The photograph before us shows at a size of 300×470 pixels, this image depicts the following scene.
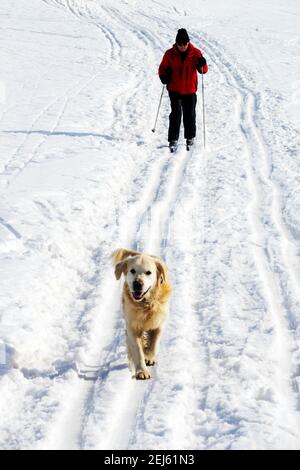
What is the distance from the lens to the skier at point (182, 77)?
33.4 ft

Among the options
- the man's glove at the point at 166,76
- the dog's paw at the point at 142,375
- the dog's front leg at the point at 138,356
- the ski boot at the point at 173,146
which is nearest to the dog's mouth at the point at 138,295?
the dog's front leg at the point at 138,356

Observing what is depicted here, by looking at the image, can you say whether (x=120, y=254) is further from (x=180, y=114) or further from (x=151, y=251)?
(x=180, y=114)

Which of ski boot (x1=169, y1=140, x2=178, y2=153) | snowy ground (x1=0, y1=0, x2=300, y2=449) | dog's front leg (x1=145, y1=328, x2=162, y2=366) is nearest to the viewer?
snowy ground (x1=0, y1=0, x2=300, y2=449)

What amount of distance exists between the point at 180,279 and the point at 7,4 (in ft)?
89.4

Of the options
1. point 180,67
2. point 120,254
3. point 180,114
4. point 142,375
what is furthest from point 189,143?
point 142,375

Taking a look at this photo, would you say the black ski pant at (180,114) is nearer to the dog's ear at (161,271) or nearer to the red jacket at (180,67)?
the red jacket at (180,67)

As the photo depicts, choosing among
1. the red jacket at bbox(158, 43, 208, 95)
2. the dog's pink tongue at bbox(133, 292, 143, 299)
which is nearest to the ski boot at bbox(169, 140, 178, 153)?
the red jacket at bbox(158, 43, 208, 95)

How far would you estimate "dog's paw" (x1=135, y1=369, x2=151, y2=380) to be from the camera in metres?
4.54

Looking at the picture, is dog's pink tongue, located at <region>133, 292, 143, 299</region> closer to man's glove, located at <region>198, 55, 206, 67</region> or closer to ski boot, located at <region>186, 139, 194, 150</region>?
ski boot, located at <region>186, 139, 194, 150</region>

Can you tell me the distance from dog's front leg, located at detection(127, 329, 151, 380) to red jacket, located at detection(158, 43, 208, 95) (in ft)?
22.3

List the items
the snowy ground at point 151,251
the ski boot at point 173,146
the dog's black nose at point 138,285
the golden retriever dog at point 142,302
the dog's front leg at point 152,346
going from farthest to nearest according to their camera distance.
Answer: the ski boot at point 173,146
the dog's front leg at point 152,346
the golden retriever dog at point 142,302
the dog's black nose at point 138,285
the snowy ground at point 151,251

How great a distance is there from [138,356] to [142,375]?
153 millimetres

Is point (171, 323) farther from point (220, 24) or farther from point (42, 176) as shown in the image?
point (220, 24)

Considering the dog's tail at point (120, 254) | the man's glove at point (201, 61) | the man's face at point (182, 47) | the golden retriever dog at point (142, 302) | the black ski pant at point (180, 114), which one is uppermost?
the man's face at point (182, 47)
